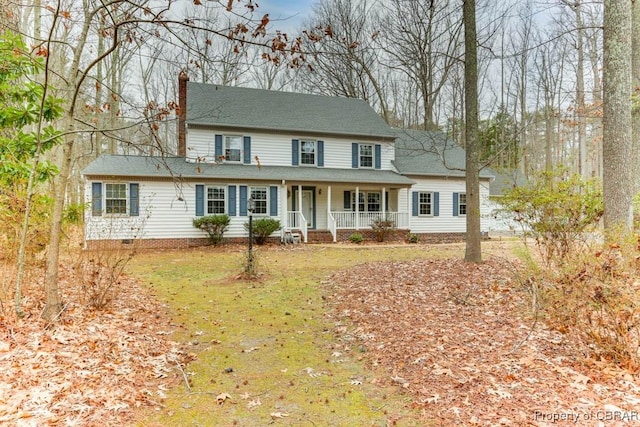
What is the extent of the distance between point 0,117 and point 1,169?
973 mm

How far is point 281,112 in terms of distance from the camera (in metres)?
18.9

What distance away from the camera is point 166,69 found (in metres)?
24.8

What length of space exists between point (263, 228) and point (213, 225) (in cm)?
212

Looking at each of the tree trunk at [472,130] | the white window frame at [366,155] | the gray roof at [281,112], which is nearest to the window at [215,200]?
the gray roof at [281,112]

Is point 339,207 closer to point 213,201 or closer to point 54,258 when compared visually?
point 213,201

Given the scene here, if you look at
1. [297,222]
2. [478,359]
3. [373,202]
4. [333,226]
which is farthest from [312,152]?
[478,359]

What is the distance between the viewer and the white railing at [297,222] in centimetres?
1700

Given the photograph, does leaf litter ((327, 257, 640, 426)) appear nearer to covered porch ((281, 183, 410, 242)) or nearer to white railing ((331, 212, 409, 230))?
covered porch ((281, 183, 410, 242))

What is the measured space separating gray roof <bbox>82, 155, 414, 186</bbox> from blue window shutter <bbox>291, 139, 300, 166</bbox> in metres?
0.40

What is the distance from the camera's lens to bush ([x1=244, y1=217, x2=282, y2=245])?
615 inches

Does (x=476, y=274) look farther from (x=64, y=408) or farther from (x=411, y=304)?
(x=64, y=408)

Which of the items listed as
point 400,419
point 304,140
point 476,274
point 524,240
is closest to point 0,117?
point 400,419

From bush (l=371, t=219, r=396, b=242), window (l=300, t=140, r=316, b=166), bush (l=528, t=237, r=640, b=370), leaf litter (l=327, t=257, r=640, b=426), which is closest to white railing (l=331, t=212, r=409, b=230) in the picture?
bush (l=371, t=219, r=396, b=242)

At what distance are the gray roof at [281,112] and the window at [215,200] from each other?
3039 mm
